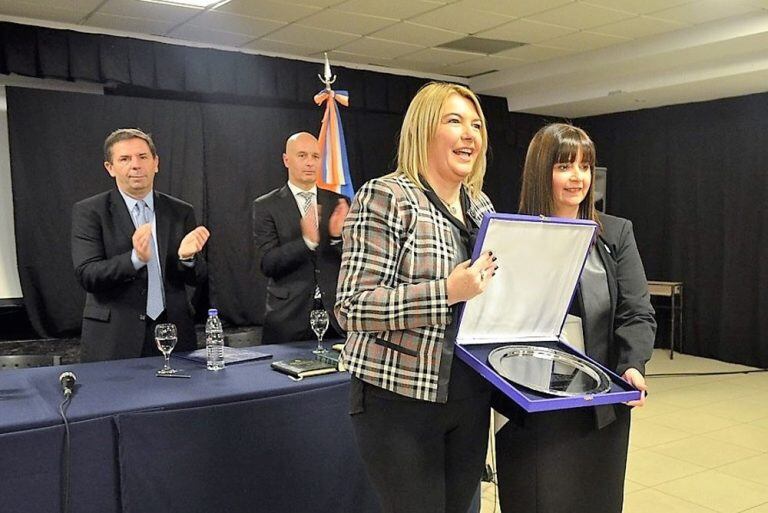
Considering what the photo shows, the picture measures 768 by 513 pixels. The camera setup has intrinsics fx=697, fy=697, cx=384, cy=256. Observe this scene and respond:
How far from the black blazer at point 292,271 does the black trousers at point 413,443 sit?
5.42 ft

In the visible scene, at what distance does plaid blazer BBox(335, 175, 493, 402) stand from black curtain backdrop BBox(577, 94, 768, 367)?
234 inches

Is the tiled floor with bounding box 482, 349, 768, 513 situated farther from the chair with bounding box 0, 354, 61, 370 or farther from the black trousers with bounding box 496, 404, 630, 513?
the chair with bounding box 0, 354, 61, 370

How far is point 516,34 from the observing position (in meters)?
5.22

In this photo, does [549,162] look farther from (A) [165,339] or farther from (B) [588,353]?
(A) [165,339]

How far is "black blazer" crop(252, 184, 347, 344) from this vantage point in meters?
3.13

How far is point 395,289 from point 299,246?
6.05ft

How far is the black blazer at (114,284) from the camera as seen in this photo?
281cm

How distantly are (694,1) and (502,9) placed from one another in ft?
3.92

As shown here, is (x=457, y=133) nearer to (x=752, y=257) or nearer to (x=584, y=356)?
(x=584, y=356)

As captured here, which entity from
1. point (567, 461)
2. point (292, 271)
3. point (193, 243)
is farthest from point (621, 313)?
point (292, 271)

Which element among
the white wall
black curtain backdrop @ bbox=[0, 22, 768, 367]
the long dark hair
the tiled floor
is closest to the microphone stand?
the long dark hair

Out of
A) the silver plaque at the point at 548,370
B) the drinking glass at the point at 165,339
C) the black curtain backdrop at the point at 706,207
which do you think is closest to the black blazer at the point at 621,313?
the silver plaque at the point at 548,370

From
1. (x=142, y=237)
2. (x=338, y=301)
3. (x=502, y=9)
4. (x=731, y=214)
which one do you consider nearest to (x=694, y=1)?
(x=502, y=9)

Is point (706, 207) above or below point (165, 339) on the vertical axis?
above
